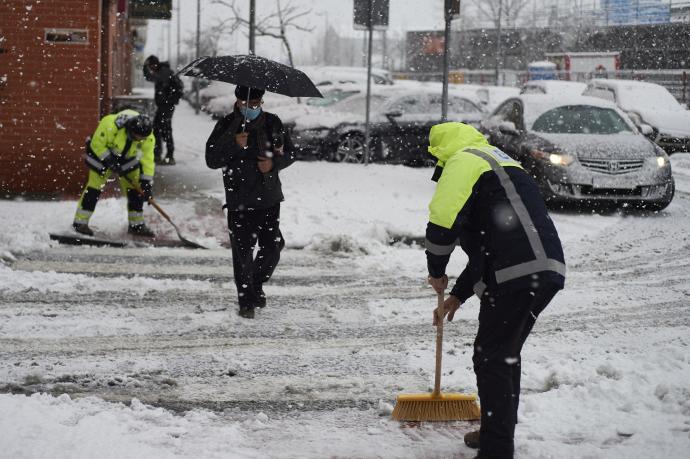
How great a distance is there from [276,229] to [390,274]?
1.83m

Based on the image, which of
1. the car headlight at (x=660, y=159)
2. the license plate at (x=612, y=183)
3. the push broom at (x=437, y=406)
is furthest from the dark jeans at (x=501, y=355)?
the car headlight at (x=660, y=159)

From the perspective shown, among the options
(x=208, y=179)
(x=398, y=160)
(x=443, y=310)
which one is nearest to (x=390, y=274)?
(x=443, y=310)

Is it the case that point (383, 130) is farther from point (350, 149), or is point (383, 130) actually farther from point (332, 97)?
point (332, 97)

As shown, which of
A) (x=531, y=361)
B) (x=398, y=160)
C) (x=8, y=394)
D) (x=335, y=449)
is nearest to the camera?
(x=335, y=449)

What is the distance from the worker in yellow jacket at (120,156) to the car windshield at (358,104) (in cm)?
836

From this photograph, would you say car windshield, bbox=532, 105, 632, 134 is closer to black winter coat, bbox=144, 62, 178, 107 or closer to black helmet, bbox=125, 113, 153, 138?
black helmet, bbox=125, 113, 153, 138

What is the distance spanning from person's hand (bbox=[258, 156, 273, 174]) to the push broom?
240 centimetres

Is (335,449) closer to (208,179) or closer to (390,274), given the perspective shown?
(390,274)

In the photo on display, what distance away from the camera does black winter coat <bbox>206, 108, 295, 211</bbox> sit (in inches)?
268

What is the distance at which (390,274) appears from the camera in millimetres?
8680

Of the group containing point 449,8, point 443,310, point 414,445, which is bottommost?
point 414,445

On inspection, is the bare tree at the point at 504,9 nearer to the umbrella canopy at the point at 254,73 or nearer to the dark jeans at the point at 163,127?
the dark jeans at the point at 163,127

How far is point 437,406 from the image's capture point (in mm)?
4926

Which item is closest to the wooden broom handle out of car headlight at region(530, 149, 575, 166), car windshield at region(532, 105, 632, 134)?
car headlight at region(530, 149, 575, 166)
